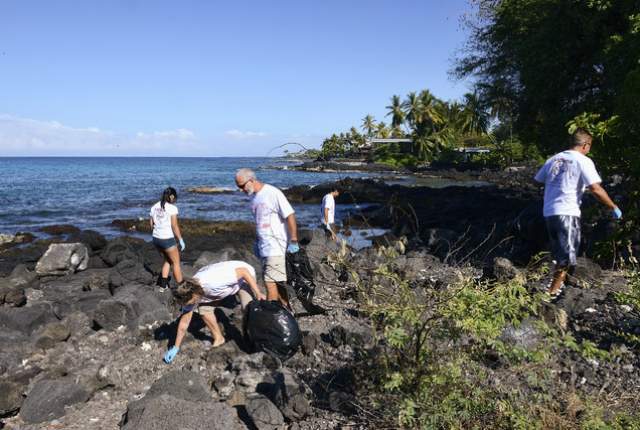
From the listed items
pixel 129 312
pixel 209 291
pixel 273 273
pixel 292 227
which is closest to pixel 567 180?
pixel 292 227

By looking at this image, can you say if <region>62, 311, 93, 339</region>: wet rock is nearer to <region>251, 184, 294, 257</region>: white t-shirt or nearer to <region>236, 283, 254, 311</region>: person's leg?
<region>236, 283, 254, 311</region>: person's leg

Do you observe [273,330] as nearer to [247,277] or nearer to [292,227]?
[247,277]

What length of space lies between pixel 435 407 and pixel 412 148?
221 ft

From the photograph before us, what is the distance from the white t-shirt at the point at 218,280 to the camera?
5.91 m

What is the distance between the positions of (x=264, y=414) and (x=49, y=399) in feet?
6.98

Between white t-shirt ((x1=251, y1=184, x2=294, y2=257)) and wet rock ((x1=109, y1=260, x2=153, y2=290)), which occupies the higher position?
white t-shirt ((x1=251, y1=184, x2=294, y2=257))

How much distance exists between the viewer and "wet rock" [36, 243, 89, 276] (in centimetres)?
1216

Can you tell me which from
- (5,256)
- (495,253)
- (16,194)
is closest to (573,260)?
(495,253)

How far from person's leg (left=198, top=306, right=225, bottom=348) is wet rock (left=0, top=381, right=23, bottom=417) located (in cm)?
187

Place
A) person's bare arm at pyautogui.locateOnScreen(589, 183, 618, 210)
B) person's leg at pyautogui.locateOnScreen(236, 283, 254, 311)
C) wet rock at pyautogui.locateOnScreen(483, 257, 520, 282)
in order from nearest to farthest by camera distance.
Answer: person's bare arm at pyautogui.locateOnScreen(589, 183, 618, 210), person's leg at pyautogui.locateOnScreen(236, 283, 254, 311), wet rock at pyautogui.locateOnScreen(483, 257, 520, 282)

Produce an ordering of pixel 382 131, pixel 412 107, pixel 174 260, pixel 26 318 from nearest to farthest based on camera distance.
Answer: pixel 382 131
pixel 26 318
pixel 174 260
pixel 412 107

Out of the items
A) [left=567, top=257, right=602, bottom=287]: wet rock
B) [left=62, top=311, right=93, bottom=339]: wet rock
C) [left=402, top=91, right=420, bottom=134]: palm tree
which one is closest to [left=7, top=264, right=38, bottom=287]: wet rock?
[left=62, top=311, right=93, bottom=339]: wet rock

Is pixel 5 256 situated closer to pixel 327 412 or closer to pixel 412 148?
pixel 327 412

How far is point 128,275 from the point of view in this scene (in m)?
10.6
